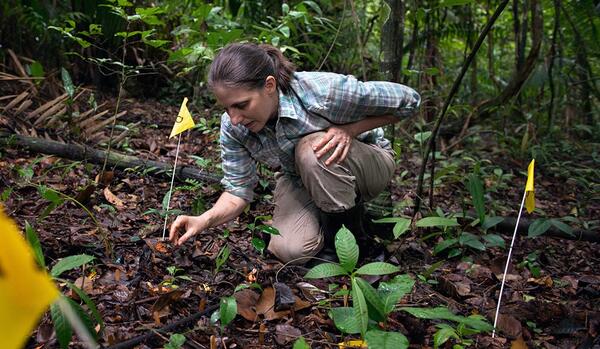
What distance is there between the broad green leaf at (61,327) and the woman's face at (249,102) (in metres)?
1.13

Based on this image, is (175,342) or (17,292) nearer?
(17,292)

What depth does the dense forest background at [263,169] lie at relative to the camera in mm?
2049

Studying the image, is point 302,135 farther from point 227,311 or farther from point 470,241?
point 227,311

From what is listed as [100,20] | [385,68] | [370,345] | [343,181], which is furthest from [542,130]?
[370,345]

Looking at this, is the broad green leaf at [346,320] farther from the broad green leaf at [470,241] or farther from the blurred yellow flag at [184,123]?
the blurred yellow flag at [184,123]

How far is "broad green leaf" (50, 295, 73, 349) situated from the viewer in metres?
1.33

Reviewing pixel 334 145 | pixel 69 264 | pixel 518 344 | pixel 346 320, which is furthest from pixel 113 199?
pixel 518 344

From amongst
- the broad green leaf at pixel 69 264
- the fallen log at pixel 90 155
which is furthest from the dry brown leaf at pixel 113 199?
the broad green leaf at pixel 69 264

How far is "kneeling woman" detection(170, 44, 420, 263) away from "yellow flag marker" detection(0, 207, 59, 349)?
1.71 meters

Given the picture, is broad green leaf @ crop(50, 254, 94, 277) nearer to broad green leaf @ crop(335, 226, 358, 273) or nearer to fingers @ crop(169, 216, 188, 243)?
fingers @ crop(169, 216, 188, 243)

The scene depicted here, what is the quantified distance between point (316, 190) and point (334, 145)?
21 cm

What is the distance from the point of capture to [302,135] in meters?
2.48

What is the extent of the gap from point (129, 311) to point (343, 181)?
1.05 m

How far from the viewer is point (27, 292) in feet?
1.50
